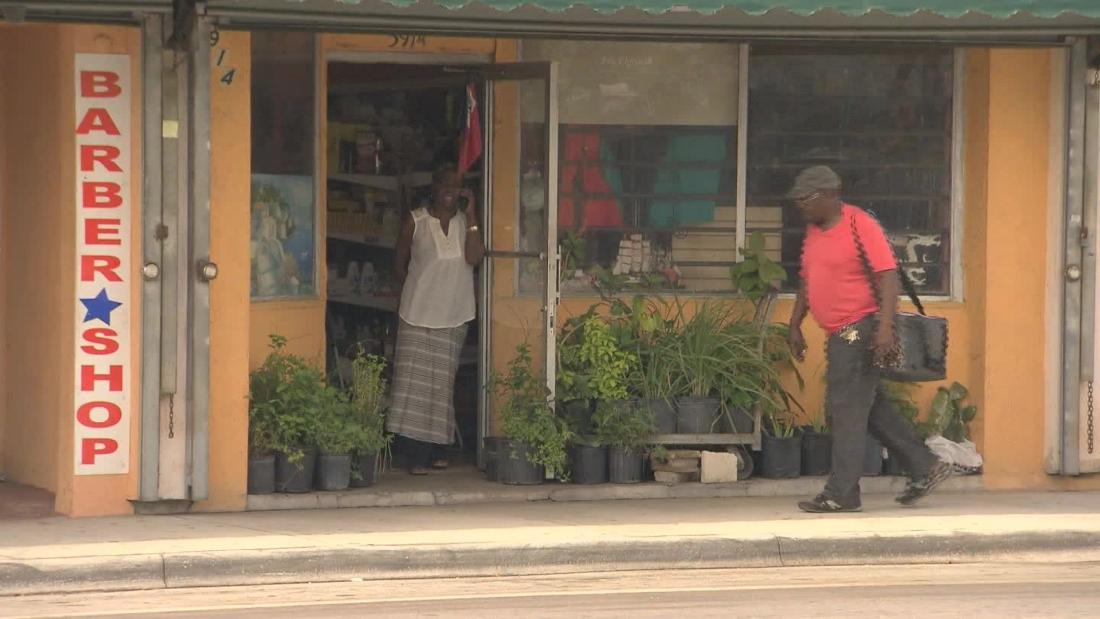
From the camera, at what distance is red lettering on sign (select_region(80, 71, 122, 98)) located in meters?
9.65

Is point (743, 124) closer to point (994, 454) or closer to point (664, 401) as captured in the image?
point (664, 401)

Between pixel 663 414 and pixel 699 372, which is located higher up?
Answer: pixel 699 372

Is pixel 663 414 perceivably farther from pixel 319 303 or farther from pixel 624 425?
pixel 319 303

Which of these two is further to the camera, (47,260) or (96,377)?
(47,260)

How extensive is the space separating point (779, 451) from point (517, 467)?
5.32ft

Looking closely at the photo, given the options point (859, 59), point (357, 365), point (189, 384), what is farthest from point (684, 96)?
point (189, 384)

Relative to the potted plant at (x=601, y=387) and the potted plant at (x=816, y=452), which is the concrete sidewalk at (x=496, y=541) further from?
the potted plant at (x=816, y=452)

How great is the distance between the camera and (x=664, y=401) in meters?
11.0

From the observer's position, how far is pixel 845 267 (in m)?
9.88

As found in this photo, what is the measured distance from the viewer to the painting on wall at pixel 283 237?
10.9 meters

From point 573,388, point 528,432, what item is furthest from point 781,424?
point 528,432

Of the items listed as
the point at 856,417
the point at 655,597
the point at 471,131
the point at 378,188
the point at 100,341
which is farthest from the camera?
the point at 378,188

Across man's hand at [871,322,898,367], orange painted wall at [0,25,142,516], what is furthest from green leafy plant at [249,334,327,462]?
man's hand at [871,322,898,367]

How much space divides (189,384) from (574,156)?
3045 mm
